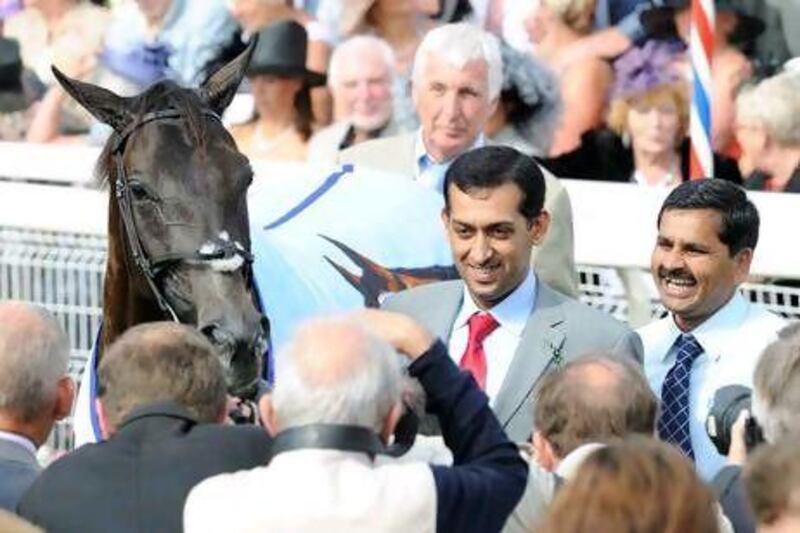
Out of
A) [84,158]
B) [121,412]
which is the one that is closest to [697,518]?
[121,412]

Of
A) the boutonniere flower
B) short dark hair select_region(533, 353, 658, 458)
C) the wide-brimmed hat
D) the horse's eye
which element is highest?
Result: short dark hair select_region(533, 353, 658, 458)

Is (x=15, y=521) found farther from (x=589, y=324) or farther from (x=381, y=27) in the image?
(x=381, y=27)

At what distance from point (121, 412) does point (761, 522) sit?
152cm

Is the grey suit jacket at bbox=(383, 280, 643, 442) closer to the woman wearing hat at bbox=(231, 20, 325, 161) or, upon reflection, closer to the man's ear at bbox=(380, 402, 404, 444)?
the man's ear at bbox=(380, 402, 404, 444)

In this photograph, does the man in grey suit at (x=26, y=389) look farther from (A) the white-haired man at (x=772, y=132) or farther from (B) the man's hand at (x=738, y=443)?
(A) the white-haired man at (x=772, y=132)

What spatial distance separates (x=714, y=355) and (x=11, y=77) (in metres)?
7.19

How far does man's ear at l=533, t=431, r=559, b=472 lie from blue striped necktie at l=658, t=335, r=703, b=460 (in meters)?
1.37

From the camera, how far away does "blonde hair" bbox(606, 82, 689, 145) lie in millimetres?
11320

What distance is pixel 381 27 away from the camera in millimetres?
12289

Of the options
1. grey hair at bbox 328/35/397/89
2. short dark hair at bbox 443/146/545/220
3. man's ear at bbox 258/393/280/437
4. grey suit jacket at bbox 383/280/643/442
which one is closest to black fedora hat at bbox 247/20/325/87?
grey hair at bbox 328/35/397/89

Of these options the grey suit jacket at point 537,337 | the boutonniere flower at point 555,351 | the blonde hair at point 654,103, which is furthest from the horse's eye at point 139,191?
the blonde hair at point 654,103

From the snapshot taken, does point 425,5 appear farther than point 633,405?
Yes

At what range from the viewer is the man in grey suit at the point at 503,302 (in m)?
7.25

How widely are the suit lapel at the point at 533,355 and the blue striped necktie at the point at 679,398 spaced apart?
0.34 m
